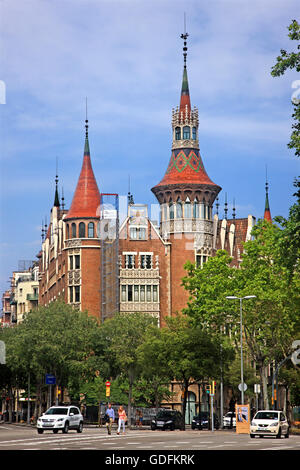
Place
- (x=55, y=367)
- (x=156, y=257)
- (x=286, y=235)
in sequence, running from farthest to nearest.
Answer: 1. (x=156, y=257)
2. (x=55, y=367)
3. (x=286, y=235)

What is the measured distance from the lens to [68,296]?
103688mm

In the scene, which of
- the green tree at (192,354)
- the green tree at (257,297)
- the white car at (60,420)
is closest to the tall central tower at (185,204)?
the green tree at (192,354)

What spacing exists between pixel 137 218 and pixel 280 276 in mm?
40956

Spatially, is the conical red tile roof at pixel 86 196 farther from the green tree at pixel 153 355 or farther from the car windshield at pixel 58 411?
the car windshield at pixel 58 411

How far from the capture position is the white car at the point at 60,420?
49.6 m

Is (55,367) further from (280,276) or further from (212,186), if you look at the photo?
(212,186)

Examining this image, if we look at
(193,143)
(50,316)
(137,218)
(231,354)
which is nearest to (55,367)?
(50,316)

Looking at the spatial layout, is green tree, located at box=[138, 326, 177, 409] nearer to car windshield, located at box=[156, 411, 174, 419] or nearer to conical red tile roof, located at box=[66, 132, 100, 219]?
car windshield, located at box=[156, 411, 174, 419]

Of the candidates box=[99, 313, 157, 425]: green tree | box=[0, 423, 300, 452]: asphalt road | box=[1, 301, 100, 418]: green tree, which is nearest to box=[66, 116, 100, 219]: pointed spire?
box=[1, 301, 100, 418]: green tree

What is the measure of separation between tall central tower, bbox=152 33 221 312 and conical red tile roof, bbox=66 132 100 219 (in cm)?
708

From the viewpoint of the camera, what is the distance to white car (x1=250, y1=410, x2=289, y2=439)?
150 feet

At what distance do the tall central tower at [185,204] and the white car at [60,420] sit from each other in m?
51.7

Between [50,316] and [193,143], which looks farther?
[193,143]
